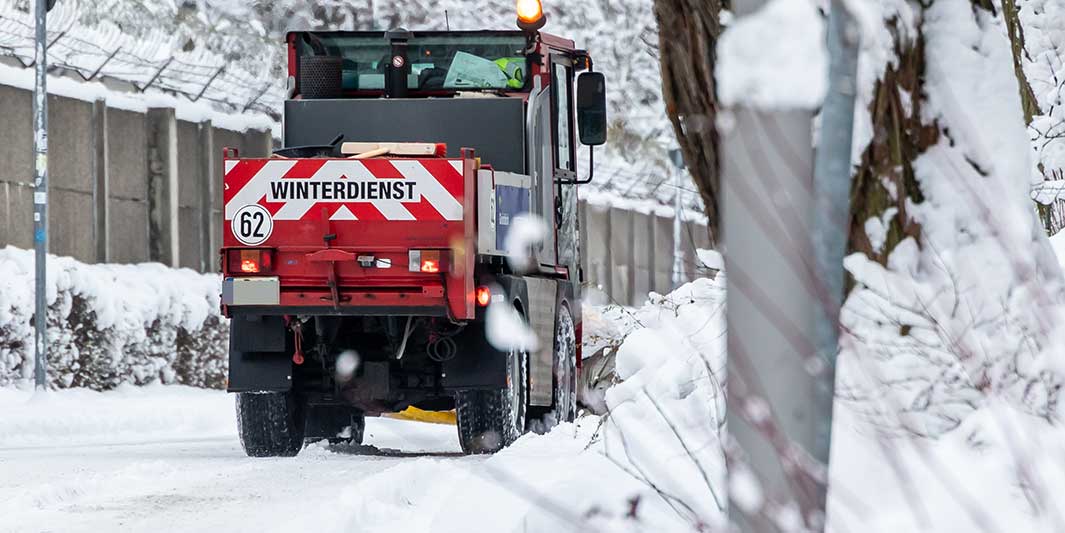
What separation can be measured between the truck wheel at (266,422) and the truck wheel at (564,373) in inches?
80.9

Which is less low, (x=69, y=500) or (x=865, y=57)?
(x=865, y=57)

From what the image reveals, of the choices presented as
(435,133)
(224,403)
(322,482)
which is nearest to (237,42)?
(224,403)

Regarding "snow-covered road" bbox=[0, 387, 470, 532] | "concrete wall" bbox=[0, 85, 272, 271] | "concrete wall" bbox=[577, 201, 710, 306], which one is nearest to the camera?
"snow-covered road" bbox=[0, 387, 470, 532]

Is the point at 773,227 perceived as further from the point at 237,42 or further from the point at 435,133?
the point at 237,42

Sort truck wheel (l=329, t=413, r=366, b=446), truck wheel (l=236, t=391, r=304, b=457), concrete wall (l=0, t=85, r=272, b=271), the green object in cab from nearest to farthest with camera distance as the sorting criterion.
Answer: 1. truck wheel (l=236, t=391, r=304, b=457)
2. the green object in cab
3. truck wheel (l=329, t=413, r=366, b=446)
4. concrete wall (l=0, t=85, r=272, b=271)

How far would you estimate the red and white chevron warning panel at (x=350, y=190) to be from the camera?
11008 mm

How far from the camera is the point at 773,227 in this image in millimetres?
2828

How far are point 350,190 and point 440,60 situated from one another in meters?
2.32

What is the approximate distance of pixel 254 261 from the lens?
36.7 ft

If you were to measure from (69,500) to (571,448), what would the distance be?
8.50 feet

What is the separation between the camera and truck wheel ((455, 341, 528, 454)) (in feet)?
38.7

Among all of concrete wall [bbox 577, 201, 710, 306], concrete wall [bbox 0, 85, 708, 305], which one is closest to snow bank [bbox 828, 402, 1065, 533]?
concrete wall [bbox 0, 85, 708, 305]

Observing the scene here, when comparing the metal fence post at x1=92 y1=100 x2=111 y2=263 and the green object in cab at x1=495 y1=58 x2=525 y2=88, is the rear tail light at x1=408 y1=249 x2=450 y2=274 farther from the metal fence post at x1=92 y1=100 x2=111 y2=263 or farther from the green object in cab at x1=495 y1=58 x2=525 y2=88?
the metal fence post at x1=92 y1=100 x2=111 y2=263

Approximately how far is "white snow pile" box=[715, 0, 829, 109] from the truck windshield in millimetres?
9994
